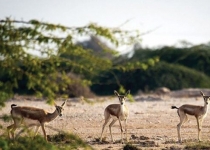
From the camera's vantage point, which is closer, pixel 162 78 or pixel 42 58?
pixel 42 58

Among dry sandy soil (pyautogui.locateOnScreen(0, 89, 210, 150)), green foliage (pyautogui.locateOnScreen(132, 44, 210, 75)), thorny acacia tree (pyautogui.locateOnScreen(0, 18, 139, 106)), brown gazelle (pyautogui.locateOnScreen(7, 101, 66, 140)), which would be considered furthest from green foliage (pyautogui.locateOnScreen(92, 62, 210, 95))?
thorny acacia tree (pyautogui.locateOnScreen(0, 18, 139, 106))

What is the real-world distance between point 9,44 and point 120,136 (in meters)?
9.49

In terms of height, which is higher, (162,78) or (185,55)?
(185,55)

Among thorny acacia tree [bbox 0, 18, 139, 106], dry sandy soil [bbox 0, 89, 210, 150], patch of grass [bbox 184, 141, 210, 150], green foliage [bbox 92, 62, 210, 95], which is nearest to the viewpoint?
thorny acacia tree [bbox 0, 18, 139, 106]

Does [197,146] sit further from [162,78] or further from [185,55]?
[185,55]

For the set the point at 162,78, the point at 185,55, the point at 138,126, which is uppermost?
the point at 185,55

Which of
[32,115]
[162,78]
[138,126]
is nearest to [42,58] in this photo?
[32,115]

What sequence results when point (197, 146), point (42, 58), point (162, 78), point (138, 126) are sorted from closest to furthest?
1. point (42, 58)
2. point (197, 146)
3. point (138, 126)
4. point (162, 78)

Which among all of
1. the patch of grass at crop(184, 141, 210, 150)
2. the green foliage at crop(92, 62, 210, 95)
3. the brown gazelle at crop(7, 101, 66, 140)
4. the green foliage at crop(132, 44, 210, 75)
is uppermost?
the green foliage at crop(132, 44, 210, 75)

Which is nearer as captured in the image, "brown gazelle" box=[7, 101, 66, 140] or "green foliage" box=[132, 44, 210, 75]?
"brown gazelle" box=[7, 101, 66, 140]

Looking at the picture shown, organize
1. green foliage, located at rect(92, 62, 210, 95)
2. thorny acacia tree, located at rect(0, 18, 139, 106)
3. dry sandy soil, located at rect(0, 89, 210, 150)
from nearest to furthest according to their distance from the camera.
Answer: thorny acacia tree, located at rect(0, 18, 139, 106) → dry sandy soil, located at rect(0, 89, 210, 150) → green foliage, located at rect(92, 62, 210, 95)

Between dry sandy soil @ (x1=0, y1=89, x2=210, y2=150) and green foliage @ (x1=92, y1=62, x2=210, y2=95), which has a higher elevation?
green foliage @ (x1=92, y1=62, x2=210, y2=95)

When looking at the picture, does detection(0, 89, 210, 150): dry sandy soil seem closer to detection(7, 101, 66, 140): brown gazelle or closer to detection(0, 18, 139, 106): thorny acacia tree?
detection(7, 101, 66, 140): brown gazelle

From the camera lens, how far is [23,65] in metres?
7.90
